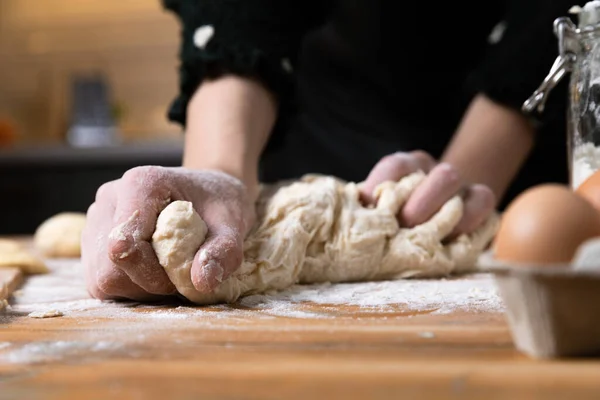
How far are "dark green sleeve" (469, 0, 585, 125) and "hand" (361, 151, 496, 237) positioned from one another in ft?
0.74

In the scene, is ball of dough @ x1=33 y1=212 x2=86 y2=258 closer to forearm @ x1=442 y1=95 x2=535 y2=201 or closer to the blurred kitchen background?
forearm @ x1=442 y1=95 x2=535 y2=201

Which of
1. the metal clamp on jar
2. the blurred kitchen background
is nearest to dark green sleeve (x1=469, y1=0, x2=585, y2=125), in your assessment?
the metal clamp on jar

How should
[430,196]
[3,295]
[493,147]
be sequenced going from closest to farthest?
[3,295] < [430,196] < [493,147]

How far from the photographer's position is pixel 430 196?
0.94 meters

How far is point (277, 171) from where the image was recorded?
1.73m

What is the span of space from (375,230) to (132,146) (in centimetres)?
211

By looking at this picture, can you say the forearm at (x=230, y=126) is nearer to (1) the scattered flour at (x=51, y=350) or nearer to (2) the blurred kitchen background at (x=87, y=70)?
(1) the scattered flour at (x=51, y=350)

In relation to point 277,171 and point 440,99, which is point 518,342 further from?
point 277,171

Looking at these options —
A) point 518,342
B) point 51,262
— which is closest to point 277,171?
point 51,262

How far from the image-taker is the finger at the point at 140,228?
0.69 meters

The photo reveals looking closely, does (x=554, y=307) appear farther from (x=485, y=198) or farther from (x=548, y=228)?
(x=485, y=198)

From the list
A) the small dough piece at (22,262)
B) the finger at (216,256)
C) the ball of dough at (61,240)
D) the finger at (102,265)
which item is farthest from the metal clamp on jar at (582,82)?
the ball of dough at (61,240)

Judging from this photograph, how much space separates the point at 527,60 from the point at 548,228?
2.39 feet

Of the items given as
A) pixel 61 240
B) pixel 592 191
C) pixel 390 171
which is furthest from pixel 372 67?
pixel 592 191
